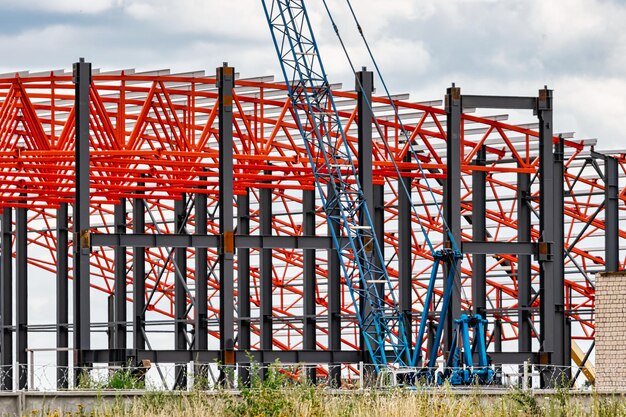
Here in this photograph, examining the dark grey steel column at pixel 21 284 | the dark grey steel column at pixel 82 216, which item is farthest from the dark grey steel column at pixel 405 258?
the dark grey steel column at pixel 21 284

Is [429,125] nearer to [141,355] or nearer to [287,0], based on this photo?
[287,0]

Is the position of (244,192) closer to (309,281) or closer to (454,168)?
(309,281)

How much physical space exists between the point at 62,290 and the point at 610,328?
74.6 ft

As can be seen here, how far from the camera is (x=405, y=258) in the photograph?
47.6 m

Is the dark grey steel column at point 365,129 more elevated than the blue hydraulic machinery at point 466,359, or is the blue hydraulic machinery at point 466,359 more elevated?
the dark grey steel column at point 365,129

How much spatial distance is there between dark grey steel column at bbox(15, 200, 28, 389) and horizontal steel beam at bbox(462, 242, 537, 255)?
19.6m

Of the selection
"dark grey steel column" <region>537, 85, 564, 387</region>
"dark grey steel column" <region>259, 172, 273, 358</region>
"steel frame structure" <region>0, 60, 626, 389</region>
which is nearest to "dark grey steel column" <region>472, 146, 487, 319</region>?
"steel frame structure" <region>0, 60, 626, 389</region>

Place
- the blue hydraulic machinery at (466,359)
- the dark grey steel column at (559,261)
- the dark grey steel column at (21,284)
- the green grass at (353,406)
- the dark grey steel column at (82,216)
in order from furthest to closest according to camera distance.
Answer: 1. the dark grey steel column at (21,284)
2. the dark grey steel column at (559,261)
3. the dark grey steel column at (82,216)
4. the blue hydraulic machinery at (466,359)
5. the green grass at (353,406)

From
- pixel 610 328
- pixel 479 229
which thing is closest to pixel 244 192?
pixel 479 229

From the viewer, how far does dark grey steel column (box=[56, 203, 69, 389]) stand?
50188mm

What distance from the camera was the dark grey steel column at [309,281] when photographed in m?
49.3

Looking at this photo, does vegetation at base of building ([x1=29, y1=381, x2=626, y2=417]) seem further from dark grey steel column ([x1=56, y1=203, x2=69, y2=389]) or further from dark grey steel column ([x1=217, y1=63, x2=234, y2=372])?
dark grey steel column ([x1=56, y1=203, x2=69, y2=389])

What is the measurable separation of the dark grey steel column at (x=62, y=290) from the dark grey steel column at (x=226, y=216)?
1168 cm

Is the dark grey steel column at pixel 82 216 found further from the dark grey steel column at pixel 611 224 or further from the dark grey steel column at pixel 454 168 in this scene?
the dark grey steel column at pixel 611 224
